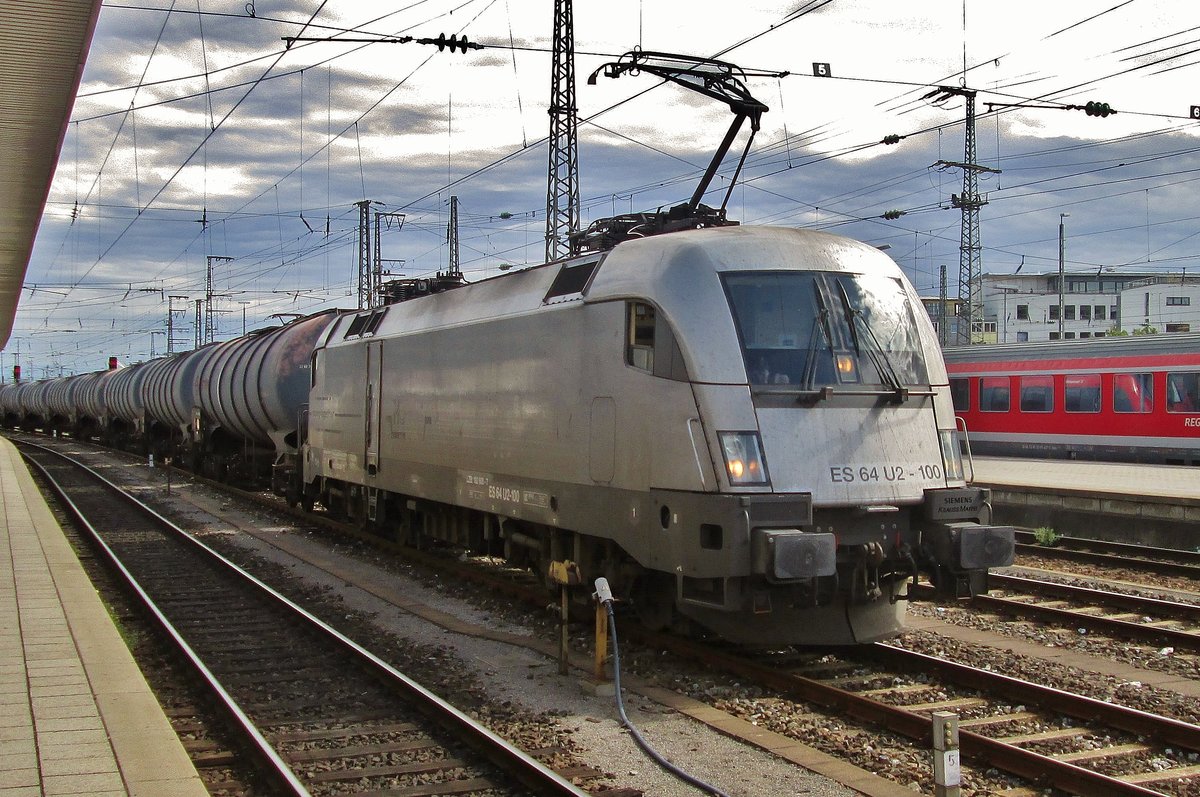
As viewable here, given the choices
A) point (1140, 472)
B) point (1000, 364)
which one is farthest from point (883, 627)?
point (1000, 364)

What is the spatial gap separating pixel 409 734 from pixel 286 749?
83 centimetres

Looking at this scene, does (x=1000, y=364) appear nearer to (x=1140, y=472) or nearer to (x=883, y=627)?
(x=1140, y=472)

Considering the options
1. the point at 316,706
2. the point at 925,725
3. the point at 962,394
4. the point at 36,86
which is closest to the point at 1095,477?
the point at 962,394

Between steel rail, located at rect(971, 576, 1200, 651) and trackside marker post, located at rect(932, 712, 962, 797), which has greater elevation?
trackside marker post, located at rect(932, 712, 962, 797)

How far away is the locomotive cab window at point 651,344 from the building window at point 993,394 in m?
23.1

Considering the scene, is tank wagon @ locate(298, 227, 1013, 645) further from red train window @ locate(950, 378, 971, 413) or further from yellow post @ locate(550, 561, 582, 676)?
red train window @ locate(950, 378, 971, 413)

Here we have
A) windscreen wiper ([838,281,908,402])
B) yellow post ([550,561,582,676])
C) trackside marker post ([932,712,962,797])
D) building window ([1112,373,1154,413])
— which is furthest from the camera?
building window ([1112,373,1154,413])

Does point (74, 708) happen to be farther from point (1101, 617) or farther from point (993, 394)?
point (993, 394)

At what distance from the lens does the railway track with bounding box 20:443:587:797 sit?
22.4 feet

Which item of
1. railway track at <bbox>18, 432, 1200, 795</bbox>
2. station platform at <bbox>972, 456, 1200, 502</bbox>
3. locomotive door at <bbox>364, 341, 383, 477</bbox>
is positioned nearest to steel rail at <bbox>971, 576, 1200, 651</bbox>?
railway track at <bbox>18, 432, 1200, 795</bbox>

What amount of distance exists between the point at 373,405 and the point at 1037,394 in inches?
757

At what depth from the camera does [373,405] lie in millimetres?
16109

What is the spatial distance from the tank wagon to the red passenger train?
17207 millimetres

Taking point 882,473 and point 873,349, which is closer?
point 882,473
